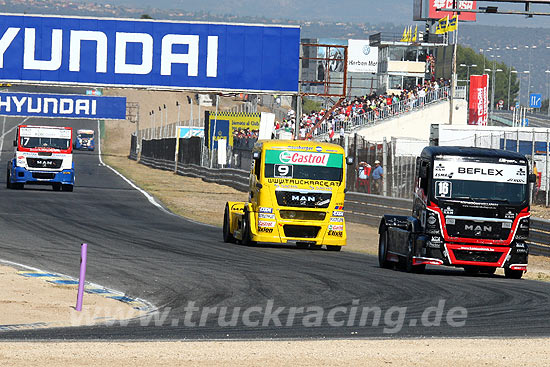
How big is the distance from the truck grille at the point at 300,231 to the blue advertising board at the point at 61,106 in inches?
2186

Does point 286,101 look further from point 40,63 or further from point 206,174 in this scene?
point 40,63

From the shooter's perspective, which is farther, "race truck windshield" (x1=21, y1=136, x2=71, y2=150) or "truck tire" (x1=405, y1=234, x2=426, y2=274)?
"race truck windshield" (x1=21, y1=136, x2=71, y2=150)

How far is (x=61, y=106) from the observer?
255 ft

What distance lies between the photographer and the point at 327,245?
72.1 feet

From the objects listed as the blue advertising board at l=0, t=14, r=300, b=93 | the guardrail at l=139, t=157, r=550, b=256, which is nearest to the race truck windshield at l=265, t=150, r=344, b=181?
the guardrail at l=139, t=157, r=550, b=256

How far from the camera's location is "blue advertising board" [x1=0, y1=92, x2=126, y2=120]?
249 ft

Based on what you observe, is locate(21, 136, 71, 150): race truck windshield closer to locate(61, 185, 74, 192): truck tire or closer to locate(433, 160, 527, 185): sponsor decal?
locate(61, 185, 74, 192): truck tire

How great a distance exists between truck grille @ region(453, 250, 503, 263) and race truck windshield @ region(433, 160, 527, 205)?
35.0 inches

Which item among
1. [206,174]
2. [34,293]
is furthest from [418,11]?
[34,293]

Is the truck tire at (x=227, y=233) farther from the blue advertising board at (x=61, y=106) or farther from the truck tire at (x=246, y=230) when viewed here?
the blue advertising board at (x=61, y=106)

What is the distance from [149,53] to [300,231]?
18.9 meters

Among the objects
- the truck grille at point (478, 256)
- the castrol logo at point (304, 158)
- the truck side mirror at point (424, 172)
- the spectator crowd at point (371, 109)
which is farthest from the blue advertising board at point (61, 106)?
the truck grille at point (478, 256)

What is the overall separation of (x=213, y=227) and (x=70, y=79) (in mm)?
13938

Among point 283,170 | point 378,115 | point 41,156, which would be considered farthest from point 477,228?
point 378,115
